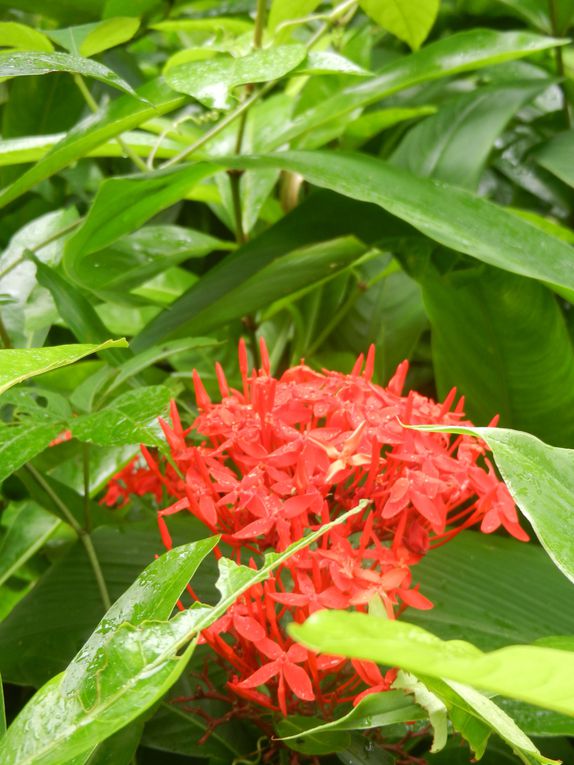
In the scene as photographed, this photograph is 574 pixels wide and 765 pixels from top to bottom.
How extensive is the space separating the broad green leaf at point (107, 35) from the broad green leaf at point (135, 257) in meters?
0.12

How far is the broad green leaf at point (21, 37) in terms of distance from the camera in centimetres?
62

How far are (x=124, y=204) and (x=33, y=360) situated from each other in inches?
11.1

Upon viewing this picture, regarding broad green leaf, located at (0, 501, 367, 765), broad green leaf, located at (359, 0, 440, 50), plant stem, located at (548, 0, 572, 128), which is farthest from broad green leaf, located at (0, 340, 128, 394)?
plant stem, located at (548, 0, 572, 128)

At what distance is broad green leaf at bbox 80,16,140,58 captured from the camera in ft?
2.09

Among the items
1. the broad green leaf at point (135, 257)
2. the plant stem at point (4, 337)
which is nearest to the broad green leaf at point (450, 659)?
the broad green leaf at point (135, 257)

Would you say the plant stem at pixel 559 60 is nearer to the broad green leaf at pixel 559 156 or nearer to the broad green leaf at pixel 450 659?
the broad green leaf at pixel 559 156

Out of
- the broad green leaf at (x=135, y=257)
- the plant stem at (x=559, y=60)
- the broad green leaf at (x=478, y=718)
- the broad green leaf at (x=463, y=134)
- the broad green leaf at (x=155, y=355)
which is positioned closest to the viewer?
the broad green leaf at (x=478, y=718)

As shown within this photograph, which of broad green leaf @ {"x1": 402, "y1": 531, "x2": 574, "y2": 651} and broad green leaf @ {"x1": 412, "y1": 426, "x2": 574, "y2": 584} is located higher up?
broad green leaf @ {"x1": 412, "y1": 426, "x2": 574, "y2": 584}

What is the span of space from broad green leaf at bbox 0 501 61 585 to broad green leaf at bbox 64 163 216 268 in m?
0.20

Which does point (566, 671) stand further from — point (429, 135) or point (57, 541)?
point (429, 135)

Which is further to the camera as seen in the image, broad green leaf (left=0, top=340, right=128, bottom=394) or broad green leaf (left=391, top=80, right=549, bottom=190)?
broad green leaf (left=391, top=80, right=549, bottom=190)

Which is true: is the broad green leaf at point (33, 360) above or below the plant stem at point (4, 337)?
above

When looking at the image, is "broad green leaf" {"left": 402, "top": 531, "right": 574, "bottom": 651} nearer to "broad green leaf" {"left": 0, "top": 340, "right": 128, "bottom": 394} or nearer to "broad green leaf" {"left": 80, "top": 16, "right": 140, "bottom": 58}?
"broad green leaf" {"left": 0, "top": 340, "right": 128, "bottom": 394}

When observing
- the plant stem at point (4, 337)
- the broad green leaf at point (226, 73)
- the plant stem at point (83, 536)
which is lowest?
the plant stem at point (83, 536)
